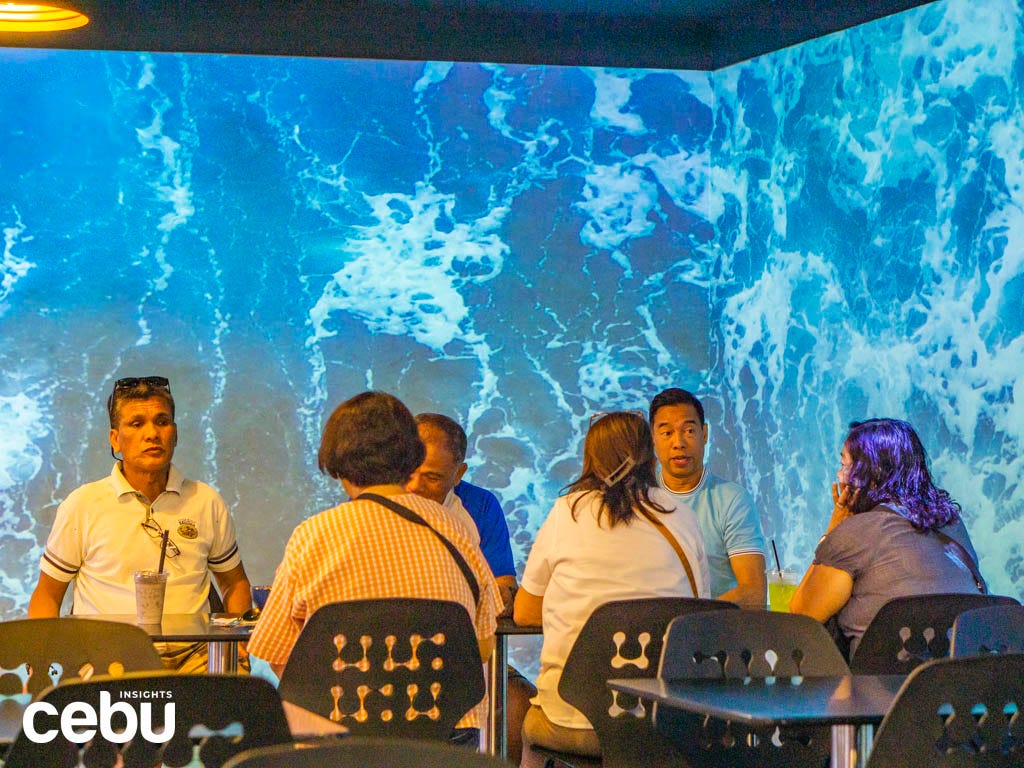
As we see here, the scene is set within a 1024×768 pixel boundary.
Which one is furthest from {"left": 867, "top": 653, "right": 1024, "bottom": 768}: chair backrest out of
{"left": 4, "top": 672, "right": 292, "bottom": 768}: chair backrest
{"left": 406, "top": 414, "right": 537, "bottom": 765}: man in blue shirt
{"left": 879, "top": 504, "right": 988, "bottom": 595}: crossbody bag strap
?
{"left": 406, "top": 414, "right": 537, "bottom": 765}: man in blue shirt

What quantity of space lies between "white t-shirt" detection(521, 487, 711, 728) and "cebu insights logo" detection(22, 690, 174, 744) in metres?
1.54

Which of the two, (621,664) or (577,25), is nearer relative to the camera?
(621,664)

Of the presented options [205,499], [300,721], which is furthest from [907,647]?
[205,499]

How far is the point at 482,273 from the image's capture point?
615 centimetres

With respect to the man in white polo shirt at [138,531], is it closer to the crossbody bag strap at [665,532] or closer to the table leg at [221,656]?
the table leg at [221,656]

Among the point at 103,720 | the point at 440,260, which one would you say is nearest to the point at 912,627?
the point at 103,720

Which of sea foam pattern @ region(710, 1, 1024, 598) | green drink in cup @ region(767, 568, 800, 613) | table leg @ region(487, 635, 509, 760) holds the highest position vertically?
sea foam pattern @ region(710, 1, 1024, 598)

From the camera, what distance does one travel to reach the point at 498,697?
4.04 m

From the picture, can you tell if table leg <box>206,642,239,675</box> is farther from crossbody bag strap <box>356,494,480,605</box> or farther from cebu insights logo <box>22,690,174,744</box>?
cebu insights logo <box>22,690,174,744</box>

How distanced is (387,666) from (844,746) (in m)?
0.91

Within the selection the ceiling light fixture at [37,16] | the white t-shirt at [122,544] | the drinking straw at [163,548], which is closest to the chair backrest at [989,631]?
the drinking straw at [163,548]

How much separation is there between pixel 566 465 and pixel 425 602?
3.48 meters

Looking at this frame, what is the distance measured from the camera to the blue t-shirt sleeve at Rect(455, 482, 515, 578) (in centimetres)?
457

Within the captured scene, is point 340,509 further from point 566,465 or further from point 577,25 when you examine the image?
point 577,25
